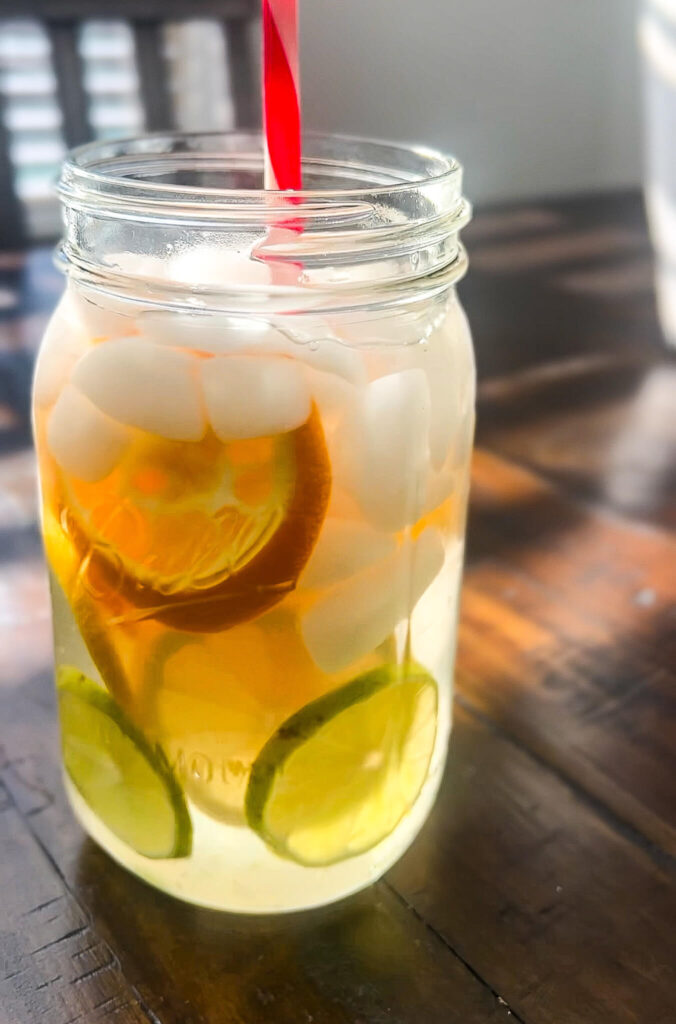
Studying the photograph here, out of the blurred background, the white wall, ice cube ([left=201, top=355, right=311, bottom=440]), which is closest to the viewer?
ice cube ([left=201, top=355, right=311, bottom=440])

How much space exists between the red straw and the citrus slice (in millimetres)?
108

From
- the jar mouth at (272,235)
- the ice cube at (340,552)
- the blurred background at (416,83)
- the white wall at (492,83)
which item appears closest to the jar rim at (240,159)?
the jar mouth at (272,235)

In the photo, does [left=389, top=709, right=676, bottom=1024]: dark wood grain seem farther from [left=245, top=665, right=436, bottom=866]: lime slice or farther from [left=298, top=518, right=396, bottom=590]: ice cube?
[left=298, top=518, right=396, bottom=590]: ice cube

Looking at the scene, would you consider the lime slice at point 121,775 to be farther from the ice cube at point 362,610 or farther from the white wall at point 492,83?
the white wall at point 492,83

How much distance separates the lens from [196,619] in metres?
0.36

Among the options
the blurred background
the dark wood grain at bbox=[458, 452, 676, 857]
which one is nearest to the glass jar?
the dark wood grain at bbox=[458, 452, 676, 857]

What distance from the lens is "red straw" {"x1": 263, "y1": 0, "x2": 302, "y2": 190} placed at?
1.15ft

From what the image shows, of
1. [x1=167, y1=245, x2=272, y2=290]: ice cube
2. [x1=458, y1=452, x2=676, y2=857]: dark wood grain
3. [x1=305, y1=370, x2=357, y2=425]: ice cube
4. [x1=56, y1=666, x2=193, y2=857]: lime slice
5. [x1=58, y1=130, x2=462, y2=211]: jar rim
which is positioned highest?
[x1=58, y1=130, x2=462, y2=211]: jar rim

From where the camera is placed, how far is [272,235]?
35cm

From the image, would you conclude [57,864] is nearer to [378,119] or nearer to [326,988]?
[326,988]

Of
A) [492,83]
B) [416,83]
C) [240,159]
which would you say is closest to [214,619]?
[240,159]

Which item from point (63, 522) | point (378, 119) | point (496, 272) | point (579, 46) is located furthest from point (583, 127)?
point (63, 522)

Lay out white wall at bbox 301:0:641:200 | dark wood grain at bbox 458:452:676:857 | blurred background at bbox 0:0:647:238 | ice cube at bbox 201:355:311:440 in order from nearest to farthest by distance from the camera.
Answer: ice cube at bbox 201:355:311:440, dark wood grain at bbox 458:452:676:857, blurred background at bbox 0:0:647:238, white wall at bbox 301:0:641:200

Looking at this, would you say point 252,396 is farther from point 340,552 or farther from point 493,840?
point 493,840
